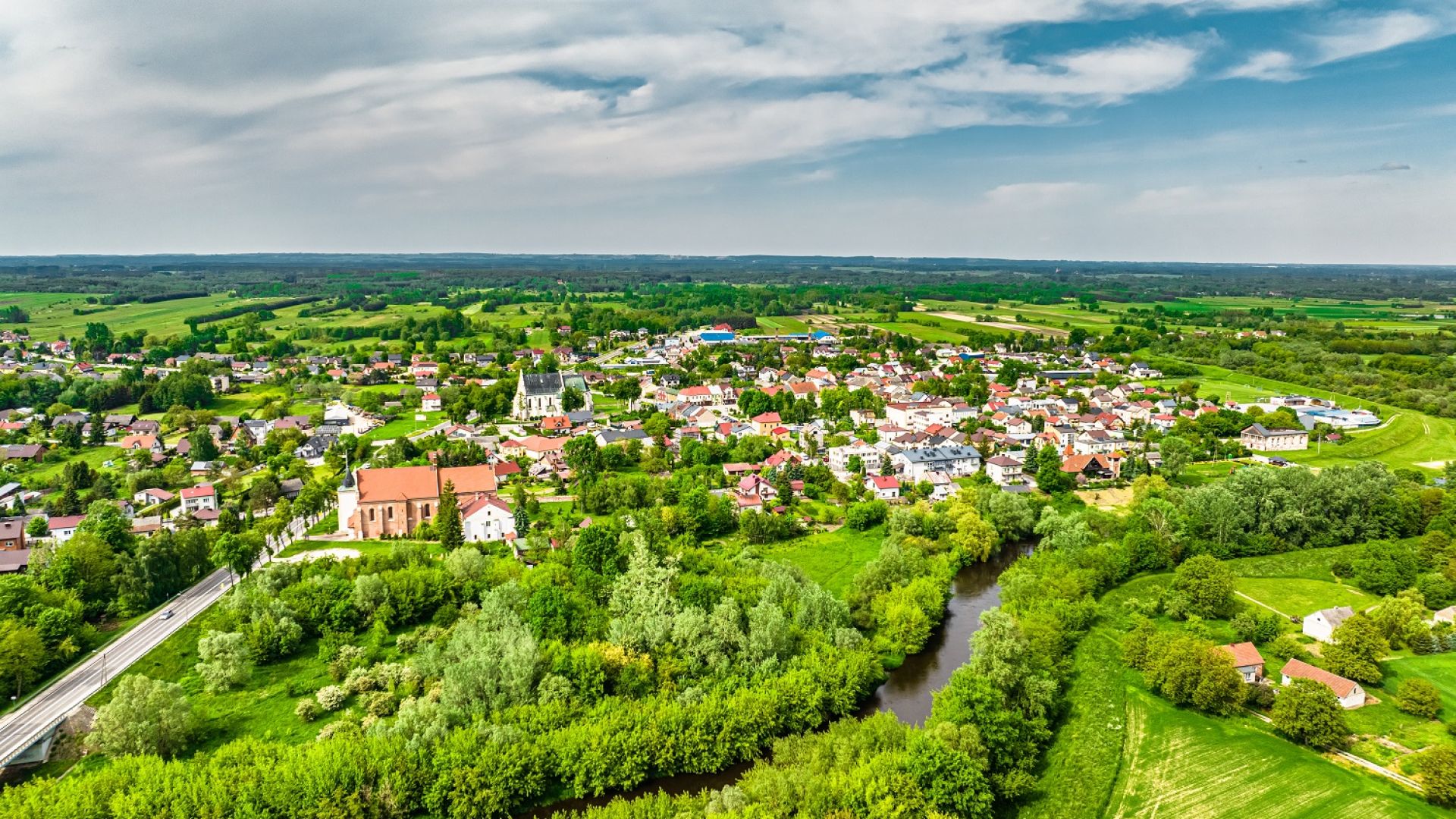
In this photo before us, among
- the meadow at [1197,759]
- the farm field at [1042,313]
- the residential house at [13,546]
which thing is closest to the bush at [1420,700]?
the meadow at [1197,759]

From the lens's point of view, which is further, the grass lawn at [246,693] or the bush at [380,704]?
the bush at [380,704]

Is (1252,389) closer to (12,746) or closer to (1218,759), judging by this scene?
(1218,759)

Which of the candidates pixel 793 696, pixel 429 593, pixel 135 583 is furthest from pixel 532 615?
pixel 135 583

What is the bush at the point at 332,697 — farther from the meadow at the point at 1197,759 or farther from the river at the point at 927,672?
the meadow at the point at 1197,759

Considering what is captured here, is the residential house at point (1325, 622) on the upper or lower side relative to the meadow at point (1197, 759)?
upper

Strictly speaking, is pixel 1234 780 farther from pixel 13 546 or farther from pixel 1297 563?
pixel 13 546

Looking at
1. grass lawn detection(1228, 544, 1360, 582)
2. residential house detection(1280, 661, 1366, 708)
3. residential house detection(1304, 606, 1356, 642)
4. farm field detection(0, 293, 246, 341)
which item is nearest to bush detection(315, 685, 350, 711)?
residential house detection(1280, 661, 1366, 708)

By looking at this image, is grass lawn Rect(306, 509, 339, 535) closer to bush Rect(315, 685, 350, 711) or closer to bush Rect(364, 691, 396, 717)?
bush Rect(315, 685, 350, 711)
